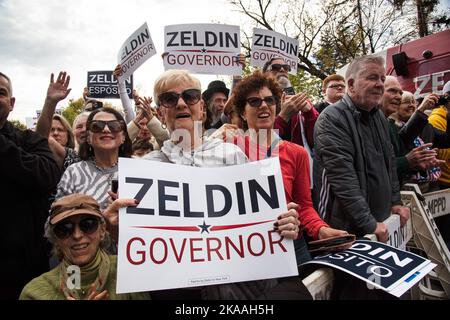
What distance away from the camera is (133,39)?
443cm

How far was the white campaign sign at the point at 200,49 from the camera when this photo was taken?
14.7 feet

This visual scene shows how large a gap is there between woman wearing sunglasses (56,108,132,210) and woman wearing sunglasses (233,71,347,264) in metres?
0.86

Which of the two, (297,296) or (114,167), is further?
(114,167)

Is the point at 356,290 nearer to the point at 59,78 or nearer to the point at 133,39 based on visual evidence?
the point at 59,78

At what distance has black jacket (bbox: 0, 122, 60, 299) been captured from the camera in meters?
2.08

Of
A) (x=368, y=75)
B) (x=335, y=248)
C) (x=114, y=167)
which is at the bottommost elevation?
(x=335, y=248)

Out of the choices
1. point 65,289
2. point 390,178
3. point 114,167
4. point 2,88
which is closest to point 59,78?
point 2,88

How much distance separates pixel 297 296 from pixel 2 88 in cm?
201

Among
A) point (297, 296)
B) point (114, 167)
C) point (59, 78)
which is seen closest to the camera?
point (297, 296)

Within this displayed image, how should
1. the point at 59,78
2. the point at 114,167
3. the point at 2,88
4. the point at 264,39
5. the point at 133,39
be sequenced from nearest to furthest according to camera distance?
the point at 2,88 → the point at 114,167 → the point at 59,78 → the point at 133,39 → the point at 264,39

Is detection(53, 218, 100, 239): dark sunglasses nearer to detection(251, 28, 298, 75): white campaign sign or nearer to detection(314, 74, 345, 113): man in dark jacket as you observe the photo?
detection(314, 74, 345, 113): man in dark jacket

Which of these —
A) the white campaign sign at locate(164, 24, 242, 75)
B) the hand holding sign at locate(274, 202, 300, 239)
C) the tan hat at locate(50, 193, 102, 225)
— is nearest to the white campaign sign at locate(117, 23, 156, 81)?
the white campaign sign at locate(164, 24, 242, 75)

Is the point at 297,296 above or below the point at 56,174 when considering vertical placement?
below
